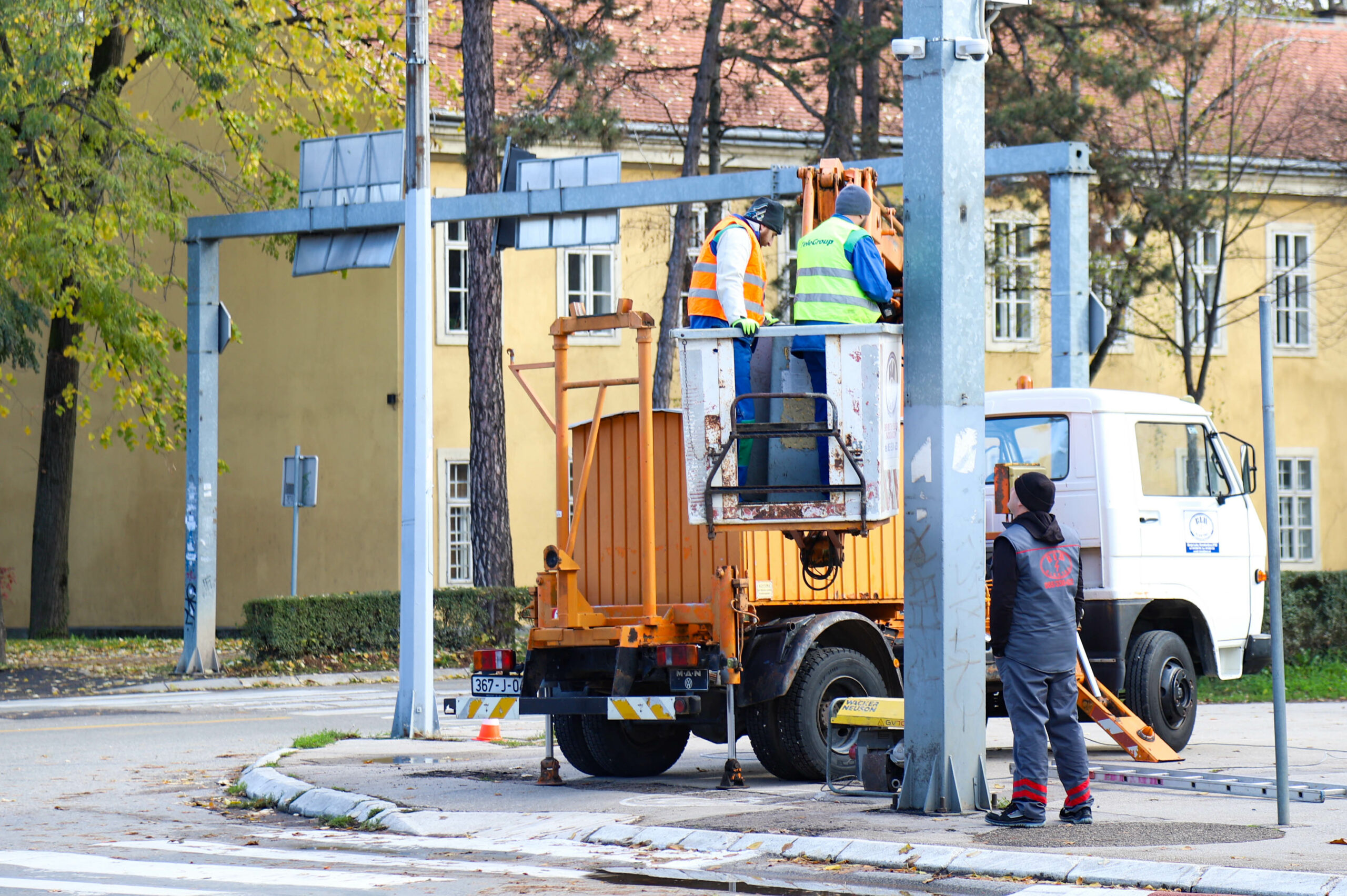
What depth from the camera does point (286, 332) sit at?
31453 mm

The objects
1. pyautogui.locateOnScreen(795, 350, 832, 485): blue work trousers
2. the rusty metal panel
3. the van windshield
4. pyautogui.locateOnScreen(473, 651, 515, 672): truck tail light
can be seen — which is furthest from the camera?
the van windshield

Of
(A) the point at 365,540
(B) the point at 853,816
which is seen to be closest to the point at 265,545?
(A) the point at 365,540

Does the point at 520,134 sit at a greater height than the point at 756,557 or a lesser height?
greater

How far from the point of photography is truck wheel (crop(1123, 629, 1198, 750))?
1279 cm

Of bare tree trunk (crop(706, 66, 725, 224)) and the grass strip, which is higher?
bare tree trunk (crop(706, 66, 725, 224))

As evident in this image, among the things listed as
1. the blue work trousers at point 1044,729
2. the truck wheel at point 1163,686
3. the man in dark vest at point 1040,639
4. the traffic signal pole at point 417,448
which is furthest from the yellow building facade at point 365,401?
the blue work trousers at point 1044,729

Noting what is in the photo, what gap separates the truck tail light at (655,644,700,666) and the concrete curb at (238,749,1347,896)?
1.12m

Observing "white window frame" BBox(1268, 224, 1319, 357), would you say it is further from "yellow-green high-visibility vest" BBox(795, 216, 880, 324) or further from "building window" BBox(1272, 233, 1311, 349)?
"yellow-green high-visibility vest" BBox(795, 216, 880, 324)

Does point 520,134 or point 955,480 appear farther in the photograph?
point 520,134

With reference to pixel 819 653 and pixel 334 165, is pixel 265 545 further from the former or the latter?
pixel 819 653

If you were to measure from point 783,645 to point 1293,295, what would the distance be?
2727 centimetres

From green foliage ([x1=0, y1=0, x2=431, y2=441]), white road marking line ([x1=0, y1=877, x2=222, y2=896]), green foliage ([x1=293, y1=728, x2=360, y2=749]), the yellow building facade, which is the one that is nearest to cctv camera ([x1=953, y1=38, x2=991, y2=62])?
white road marking line ([x1=0, y1=877, x2=222, y2=896])

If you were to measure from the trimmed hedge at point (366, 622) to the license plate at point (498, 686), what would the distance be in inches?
459

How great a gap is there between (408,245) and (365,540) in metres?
16.8
